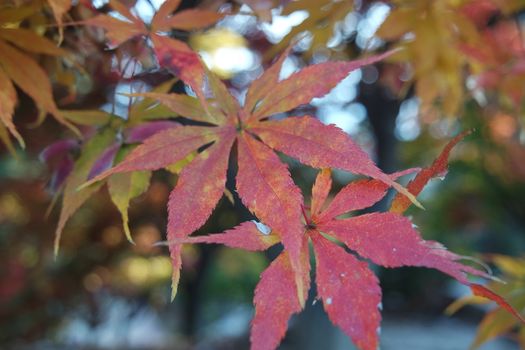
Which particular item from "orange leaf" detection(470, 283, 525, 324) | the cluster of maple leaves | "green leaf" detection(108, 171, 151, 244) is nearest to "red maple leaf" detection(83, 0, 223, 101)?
the cluster of maple leaves

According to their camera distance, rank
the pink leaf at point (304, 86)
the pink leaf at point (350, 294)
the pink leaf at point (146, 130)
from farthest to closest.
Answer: the pink leaf at point (146, 130)
the pink leaf at point (304, 86)
the pink leaf at point (350, 294)

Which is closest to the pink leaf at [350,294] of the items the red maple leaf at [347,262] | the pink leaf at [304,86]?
the red maple leaf at [347,262]

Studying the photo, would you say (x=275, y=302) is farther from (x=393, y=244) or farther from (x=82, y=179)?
(x=82, y=179)

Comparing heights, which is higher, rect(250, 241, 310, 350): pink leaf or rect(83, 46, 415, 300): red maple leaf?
rect(83, 46, 415, 300): red maple leaf

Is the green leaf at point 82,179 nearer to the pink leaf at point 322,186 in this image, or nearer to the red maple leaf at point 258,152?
the red maple leaf at point 258,152

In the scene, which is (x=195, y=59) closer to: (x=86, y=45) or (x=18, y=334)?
(x=86, y=45)

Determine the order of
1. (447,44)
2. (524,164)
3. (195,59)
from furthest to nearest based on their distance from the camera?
1. (524,164)
2. (447,44)
3. (195,59)

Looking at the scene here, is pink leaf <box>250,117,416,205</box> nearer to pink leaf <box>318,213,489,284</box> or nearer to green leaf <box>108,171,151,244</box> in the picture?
pink leaf <box>318,213,489,284</box>

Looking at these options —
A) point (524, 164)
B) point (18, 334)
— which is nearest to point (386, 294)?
point (524, 164)
